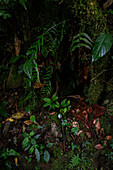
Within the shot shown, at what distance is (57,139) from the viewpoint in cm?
169

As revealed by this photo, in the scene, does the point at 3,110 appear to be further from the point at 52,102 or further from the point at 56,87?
the point at 56,87

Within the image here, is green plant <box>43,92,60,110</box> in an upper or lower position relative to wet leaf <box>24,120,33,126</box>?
upper

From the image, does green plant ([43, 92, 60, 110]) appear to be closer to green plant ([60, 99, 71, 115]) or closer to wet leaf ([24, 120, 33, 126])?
green plant ([60, 99, 71, 115])

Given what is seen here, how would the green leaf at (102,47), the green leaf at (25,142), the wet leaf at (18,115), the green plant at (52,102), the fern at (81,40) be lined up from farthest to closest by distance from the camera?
1. the wet leaf at (18,115)
2. the green plant at (52,102)
3. the green leaf at (25,142)
4. the fern at (81,40)
5. the green leaf at (102,47)

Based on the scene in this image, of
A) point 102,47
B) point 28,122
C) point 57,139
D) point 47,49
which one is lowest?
point 57,139

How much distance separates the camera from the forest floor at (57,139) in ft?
5.18

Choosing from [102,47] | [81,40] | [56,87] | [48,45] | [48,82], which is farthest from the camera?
[56,87]

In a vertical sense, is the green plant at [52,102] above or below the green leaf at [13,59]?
below

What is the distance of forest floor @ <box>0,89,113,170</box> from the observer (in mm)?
1578

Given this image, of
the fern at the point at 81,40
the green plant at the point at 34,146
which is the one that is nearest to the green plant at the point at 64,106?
the green plant at the point at 34,146

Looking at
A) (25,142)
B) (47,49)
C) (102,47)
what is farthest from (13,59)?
(102,47)

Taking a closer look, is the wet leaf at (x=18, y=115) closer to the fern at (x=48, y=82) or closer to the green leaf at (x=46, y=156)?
the fern at (x=48, y=82)

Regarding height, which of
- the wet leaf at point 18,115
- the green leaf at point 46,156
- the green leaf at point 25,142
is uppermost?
the wet leaf at point 18,115

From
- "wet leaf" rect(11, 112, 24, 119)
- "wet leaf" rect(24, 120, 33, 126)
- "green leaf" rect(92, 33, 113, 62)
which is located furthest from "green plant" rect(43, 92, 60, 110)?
"green leaf" rect(92, 33, 113, 62)
